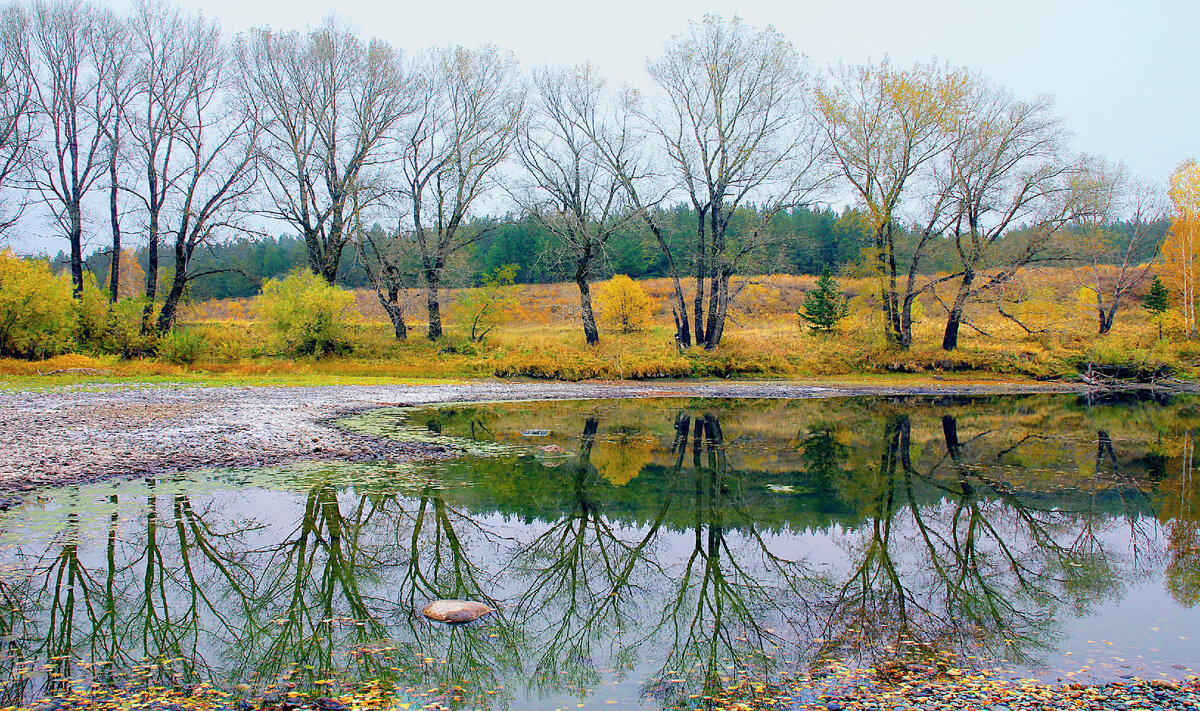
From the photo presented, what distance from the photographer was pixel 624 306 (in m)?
43.5

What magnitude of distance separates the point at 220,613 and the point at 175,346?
2567cm

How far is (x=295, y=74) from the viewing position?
1244 inches

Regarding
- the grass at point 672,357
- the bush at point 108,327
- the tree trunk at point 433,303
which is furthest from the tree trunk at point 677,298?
the bush at point 108,327

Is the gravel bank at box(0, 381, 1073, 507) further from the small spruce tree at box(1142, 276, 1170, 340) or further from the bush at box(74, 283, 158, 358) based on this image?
the small spruce tree at box(1142, 276, 1170, 340)

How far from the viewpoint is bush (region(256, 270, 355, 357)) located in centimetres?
2852

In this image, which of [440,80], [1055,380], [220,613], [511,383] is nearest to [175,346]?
[511,383]

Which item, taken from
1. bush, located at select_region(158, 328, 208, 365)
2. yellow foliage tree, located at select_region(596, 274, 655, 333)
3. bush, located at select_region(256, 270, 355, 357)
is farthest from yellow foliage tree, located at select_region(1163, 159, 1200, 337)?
bush, located at select_region(158, 328, 208, 365)

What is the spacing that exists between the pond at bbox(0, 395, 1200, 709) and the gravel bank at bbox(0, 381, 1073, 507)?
2.78 ft

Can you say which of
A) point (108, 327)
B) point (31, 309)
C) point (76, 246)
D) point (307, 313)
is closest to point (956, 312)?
point (307, 313)

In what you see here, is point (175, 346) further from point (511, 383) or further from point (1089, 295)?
point (1089, 295)

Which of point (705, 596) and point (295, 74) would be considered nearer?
point (705, 596)

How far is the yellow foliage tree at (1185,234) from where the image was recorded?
37562 mm

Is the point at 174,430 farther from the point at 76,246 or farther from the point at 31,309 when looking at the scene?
the point at 76,246

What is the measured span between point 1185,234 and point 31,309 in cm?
5535
